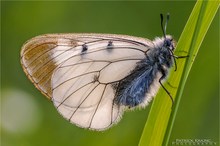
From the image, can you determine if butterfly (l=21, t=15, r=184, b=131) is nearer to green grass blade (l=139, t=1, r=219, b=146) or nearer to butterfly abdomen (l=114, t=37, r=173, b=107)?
butterfly abdomen (l=114, t=37, r=173, b=107)

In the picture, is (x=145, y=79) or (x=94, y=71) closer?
(x=145, y=79)

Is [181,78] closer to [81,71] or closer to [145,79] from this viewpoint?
[145,79]

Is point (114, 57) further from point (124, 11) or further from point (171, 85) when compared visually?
point (124, 11)

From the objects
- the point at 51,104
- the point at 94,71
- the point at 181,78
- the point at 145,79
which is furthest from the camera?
the point at 51,104

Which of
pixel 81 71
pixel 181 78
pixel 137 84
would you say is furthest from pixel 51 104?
pixel 181 78

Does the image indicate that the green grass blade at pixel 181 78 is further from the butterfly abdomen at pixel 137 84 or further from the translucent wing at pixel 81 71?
the translucent wing at pixel 81 71

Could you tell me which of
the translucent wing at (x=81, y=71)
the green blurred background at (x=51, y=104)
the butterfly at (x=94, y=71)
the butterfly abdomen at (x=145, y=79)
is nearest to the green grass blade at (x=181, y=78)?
the butterfly abdomen at (x=145, y=79)

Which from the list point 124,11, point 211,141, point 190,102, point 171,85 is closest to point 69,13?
point 124,11
